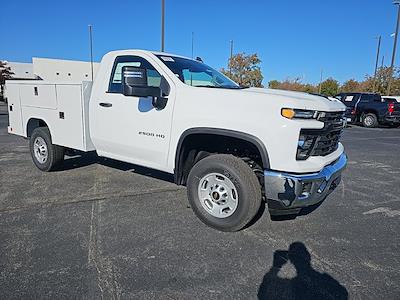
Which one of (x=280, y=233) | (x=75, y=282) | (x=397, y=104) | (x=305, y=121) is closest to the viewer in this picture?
(x=75, y=282)

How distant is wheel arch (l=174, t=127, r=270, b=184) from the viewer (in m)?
3.22

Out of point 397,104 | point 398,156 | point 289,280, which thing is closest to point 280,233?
point 289,280

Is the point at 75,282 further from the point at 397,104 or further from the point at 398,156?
the point at 397,104

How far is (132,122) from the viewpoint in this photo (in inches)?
166

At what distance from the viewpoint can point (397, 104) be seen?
666 inches

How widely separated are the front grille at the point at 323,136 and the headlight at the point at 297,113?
13cm

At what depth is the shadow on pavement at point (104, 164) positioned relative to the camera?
5.94 m

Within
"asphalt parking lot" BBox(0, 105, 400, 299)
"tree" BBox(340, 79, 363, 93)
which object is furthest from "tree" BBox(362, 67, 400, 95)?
"asphalt parking lot" BBox(0, 105, 400, 299)

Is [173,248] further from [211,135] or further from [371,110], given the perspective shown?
[371,110]

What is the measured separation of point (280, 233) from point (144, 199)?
2007mm

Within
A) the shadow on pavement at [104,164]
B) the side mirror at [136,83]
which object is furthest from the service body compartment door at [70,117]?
the side mirror at [136,83]

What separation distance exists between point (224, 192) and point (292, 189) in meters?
0.81

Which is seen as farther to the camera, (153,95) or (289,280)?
(153,95)

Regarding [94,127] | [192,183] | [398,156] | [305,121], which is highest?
[305,121]
